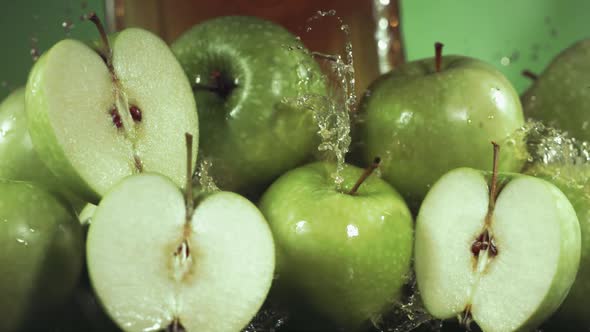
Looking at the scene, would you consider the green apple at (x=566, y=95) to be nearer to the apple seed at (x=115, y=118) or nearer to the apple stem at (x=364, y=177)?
the apple stem at (x=364, y=177)

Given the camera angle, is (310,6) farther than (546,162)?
Yes

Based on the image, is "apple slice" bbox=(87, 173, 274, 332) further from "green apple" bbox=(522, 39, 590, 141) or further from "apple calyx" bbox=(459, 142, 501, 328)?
"green apple" bbox=(522, 39, 590, 141)

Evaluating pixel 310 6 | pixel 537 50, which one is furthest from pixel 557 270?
pixel 537 50

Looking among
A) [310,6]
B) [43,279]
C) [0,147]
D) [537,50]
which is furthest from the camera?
[537,50]

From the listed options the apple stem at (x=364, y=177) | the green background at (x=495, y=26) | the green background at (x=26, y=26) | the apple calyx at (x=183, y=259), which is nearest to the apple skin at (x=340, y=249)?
the apple stem at (x=364, y=177)

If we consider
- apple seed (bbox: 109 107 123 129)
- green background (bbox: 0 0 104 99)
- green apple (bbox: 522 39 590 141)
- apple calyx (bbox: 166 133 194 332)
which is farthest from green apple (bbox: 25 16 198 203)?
green background (bbox: 0 0 104 99)

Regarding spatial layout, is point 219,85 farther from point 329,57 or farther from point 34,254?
point 34,254

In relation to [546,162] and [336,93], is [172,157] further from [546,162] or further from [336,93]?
[546,162]

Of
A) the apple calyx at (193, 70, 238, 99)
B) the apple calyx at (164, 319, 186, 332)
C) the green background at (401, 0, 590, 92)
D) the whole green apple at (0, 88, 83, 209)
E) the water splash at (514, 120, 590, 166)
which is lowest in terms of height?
A: the green background at (401, 0, 590, 92)
